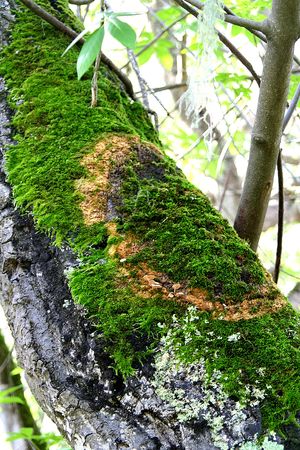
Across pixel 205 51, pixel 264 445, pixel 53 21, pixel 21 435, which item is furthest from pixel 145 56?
pixel 264 445

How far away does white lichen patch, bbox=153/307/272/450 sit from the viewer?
2.70 feet

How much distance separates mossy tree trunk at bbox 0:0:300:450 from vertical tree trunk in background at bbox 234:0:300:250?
0.28 metres

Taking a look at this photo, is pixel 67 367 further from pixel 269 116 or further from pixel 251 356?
pixel 269 116

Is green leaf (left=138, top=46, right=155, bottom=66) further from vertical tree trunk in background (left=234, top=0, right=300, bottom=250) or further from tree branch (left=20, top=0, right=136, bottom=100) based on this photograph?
vertical tree trunk in background (left=234, top=0, right=300, bottom=250)

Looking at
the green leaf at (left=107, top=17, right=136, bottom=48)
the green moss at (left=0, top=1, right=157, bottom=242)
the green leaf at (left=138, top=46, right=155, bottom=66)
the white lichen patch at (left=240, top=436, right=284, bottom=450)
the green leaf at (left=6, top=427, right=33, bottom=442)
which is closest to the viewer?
the white lichen patch at (left=240, top=436, right=284, bottom=450)

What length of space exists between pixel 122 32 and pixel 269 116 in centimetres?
51

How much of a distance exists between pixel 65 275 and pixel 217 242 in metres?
0.31

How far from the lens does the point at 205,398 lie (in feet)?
2.79

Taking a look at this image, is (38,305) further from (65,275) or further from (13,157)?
(13,157)

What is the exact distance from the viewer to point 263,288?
1.04 meters

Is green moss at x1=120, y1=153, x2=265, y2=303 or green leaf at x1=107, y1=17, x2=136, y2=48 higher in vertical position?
green leaf at x1=107, y1=17, x2=136, y2=48

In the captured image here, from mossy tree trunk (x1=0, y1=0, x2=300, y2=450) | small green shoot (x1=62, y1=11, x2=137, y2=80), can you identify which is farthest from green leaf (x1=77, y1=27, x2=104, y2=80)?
mossy tree trunk (x1=0, y1=0, x2=300, y2=450)

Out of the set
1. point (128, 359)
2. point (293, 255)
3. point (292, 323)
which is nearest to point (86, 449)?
point (128, 359)

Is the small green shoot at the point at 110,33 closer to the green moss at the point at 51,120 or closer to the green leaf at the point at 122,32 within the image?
the green leaf at the point at 122,32
